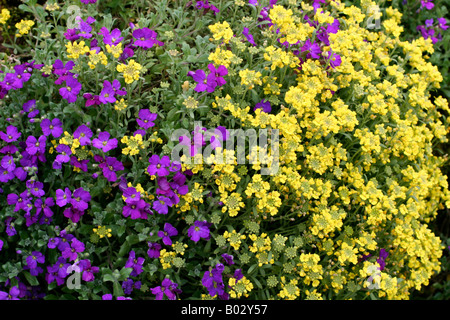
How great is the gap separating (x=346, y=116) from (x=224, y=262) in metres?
1.07

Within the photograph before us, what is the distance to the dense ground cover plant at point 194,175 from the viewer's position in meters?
2.24

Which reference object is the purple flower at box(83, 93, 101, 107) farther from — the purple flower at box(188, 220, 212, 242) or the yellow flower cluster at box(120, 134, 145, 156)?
the purple flower at box(188, 220, 212, 242)

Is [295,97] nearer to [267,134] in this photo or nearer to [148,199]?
[267,134]

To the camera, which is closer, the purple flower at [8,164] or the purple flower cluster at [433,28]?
the purple flower at [8,164]

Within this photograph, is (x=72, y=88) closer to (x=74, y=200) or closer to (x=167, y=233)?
(x=74, y=200)

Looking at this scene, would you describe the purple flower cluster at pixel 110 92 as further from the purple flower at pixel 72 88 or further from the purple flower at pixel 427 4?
the purple flower at pixel 427 4

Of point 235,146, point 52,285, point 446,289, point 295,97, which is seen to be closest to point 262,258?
point 235,146

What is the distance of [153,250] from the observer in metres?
2.27

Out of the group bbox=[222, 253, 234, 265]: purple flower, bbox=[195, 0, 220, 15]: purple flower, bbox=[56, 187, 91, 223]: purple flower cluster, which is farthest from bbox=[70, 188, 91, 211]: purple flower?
bbox=[195, 0, 220, 15]: purple flower

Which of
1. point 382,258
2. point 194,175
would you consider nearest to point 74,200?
point 194,175

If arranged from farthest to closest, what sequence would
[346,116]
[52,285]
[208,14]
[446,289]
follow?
1. [446,289]
2. [208,14]
3. [346,116]
4. [52,285]

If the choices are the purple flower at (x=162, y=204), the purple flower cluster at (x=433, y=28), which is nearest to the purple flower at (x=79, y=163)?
the purple flower at (x=162, y=204)

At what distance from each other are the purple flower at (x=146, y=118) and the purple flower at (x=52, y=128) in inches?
16.2

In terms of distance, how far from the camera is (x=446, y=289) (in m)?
3.37
